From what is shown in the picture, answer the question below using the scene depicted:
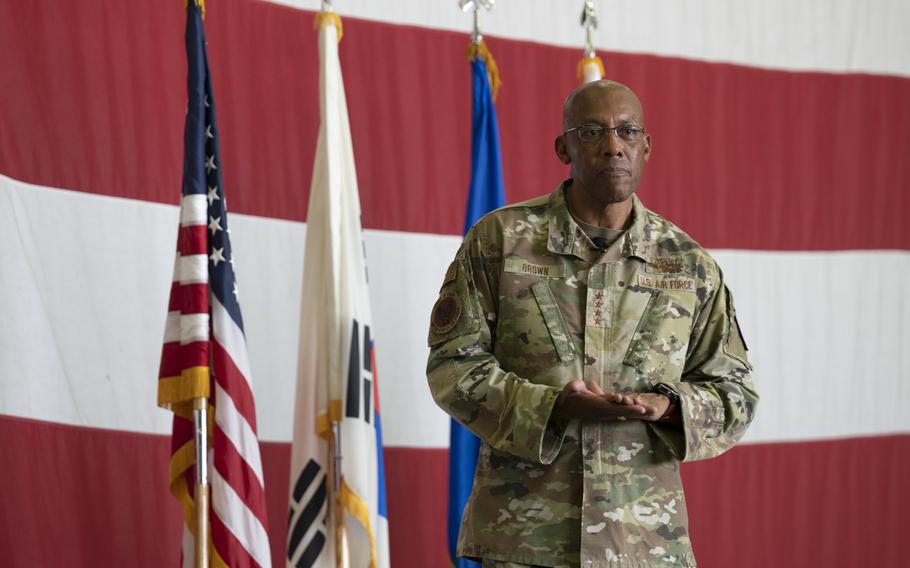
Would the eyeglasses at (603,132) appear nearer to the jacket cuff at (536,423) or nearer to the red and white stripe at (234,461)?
the jacket cuff at (536,423)

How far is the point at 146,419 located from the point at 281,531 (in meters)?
0.49

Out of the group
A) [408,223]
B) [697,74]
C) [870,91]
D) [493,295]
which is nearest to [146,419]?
[408,223]

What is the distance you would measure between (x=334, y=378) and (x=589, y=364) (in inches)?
39.0

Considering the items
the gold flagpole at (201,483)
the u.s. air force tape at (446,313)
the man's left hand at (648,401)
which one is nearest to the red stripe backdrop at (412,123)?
the gold flagpole at (201,483)

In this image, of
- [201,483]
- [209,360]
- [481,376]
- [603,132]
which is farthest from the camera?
[209,360]

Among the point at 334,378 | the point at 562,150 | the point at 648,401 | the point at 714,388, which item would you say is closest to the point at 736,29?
the point at 334,378

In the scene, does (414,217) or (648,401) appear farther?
(414,217)

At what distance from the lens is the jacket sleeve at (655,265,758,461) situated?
1674 mm

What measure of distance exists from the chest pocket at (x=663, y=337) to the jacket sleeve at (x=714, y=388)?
0.13 ft

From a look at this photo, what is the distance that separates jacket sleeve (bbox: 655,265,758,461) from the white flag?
980 millimetres

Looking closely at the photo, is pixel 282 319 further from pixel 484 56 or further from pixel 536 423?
pixel 536 423

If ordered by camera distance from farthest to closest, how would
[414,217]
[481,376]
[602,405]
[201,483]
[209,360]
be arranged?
1. [414,217]
2. [209,360]
3. [201,483]
4. [481,376]
5. [602,405]

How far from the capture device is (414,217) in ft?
10.6

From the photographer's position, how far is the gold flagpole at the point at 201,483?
2348 millimetres
